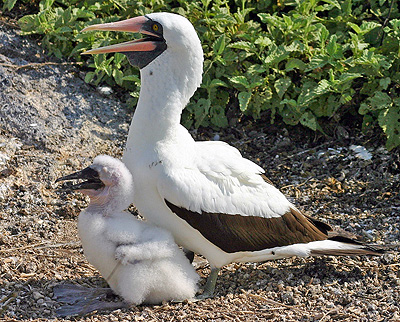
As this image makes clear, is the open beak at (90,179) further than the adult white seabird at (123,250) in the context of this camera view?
Yes

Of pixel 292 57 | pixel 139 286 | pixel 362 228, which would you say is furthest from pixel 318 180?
pixel 139 286

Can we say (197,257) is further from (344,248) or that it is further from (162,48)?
(162,48)

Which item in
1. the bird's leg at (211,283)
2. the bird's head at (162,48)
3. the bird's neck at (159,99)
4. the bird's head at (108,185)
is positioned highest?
the bird's head at (162,48)

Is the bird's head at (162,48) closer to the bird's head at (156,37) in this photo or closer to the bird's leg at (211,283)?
the bird's head at (156,37)

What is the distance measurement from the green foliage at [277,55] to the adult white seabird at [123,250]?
6.55 ft

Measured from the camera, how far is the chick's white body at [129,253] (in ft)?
13.7

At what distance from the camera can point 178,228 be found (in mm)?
4398

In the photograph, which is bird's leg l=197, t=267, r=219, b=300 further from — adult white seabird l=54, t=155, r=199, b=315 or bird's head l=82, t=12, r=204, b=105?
bird's head l=82, t=12, r=204, b=105

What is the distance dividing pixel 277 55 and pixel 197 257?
2.00 meters

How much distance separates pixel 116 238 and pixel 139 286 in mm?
298

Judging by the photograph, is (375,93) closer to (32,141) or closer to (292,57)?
(292,57)

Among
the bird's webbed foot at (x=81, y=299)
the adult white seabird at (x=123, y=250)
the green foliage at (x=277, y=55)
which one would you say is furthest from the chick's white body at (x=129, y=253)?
the green foliage at (x=277, y=55)

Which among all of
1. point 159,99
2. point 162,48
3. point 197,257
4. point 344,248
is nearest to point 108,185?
point 159,99

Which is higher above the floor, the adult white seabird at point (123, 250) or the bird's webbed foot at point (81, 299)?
the adult white seabird at point (123, 250)
